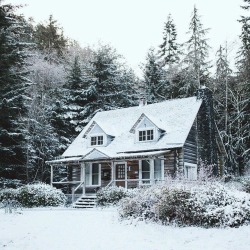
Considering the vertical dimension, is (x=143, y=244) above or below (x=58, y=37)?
below

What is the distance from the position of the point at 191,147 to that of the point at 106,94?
17540mm

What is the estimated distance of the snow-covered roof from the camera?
27453 mm

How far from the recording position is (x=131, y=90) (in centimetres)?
4694

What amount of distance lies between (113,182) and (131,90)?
21.2 metres

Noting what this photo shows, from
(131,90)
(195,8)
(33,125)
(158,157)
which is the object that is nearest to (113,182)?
(158,157)

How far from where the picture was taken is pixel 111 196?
77.5ft

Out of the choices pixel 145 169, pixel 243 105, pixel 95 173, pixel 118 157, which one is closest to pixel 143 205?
pixel 118 157

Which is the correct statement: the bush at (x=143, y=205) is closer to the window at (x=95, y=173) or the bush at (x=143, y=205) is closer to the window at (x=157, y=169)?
the window at (x=157, y=169)

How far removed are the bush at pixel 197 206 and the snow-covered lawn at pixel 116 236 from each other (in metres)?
0.49

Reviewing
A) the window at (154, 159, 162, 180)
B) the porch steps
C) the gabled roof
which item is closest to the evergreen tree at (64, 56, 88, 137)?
the gabled roof

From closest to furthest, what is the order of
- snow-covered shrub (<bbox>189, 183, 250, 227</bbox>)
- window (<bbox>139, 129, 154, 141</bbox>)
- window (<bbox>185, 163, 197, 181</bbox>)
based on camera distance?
snow-covered shrub (<bbox>189, 183, 250, 227</bbox>)
window (<bbox>185, 163, 197, 181</bbox>)
window (<bbox>139, 129, 154, 141</bbox>)

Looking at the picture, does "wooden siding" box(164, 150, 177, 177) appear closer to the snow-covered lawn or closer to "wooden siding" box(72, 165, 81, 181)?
"wooden siding" box(72, 165, 81, 181)

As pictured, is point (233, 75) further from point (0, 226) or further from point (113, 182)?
point (0, 226)

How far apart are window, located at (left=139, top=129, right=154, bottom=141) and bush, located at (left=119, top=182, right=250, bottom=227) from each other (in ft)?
45.8
